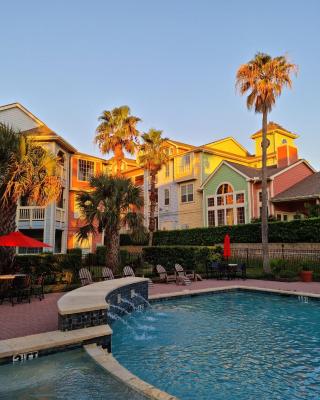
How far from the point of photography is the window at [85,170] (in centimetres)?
3246

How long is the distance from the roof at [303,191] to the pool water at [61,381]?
80.6ft

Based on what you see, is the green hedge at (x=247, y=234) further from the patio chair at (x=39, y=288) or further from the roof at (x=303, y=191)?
the patio chair at (x=39, y=288)

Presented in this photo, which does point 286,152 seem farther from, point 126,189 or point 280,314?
point 280,314

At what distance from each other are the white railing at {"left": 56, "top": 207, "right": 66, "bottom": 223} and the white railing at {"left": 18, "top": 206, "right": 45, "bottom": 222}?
60.7 inches

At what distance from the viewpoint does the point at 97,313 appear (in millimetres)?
7383

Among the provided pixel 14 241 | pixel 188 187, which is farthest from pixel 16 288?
pixel 188 187

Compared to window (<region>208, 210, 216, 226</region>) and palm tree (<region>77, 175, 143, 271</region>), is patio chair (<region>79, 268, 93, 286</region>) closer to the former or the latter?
palm tree (<region>77, 175, 143, 271</region>)

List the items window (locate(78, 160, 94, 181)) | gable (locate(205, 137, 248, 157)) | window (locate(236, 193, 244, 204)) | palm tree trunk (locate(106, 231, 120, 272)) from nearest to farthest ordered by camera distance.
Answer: palm tree trunk (locate(106, 231, 120, 272))
window (locate(236, 193, 244, 204))
window (locate(78, 160, 94, 181))
gable (locate(205, 137, 248, 157))

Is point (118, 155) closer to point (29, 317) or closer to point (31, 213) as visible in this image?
point (31, 213)

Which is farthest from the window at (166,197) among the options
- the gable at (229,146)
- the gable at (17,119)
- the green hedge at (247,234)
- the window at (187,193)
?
the gable at (17,119)

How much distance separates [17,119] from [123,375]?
27328 millimetres

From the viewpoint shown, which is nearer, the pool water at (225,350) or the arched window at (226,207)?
the pool water at (225,350)

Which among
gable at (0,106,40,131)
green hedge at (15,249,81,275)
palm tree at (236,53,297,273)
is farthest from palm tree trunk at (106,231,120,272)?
gable at (0,106,40,131)

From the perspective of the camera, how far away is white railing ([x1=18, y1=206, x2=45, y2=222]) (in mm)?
26688
